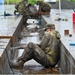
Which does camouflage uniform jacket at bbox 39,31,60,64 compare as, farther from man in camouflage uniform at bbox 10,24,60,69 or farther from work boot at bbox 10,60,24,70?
work boot at bbox 10,60,24,70

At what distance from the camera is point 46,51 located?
9.41m

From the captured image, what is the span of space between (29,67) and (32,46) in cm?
90

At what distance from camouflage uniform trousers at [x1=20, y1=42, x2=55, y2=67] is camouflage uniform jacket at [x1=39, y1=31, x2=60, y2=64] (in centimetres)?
13

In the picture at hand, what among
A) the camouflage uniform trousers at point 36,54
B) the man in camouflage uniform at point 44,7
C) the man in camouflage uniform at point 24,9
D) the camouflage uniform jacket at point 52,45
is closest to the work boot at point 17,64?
the camouflage uniform trousers at point 36,54

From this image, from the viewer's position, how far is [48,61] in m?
9.37

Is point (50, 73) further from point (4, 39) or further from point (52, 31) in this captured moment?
point (4, 39)

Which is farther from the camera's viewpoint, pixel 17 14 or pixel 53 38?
pixel 17 14

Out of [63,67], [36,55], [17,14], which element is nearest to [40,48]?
[36,55]

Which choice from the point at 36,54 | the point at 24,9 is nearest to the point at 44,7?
the point at 24,9

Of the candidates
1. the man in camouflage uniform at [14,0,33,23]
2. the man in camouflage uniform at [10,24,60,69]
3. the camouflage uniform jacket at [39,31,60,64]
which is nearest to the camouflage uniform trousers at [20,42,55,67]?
the man in camouflage uniform at [10,24,60,69]

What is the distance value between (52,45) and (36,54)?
0.46m

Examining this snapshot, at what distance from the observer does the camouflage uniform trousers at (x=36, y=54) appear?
30.1 feet

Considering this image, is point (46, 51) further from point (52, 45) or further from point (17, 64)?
point (17, 64)

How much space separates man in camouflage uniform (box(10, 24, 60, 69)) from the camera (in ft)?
30.2
